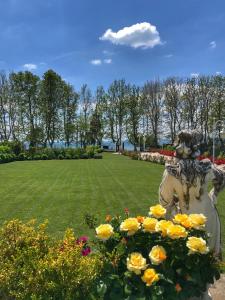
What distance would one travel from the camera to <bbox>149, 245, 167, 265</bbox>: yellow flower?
5.87ft


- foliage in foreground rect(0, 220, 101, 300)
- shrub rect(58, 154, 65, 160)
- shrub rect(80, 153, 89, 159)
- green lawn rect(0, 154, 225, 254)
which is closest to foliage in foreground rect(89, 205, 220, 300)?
foliage in foreground rect(0, 220, 101, 300)

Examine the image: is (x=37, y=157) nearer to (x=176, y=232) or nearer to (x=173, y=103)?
(x=173, y=103)

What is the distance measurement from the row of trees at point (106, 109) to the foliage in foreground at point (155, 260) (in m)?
36.2

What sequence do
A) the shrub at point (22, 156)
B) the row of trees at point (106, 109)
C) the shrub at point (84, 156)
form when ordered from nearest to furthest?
the shrub at point (22, 156) < the shrub at point (84, 156) < the row of trees at point (106, 109)

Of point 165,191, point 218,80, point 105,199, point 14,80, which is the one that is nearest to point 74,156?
point 14,80

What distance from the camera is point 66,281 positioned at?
81.5 inches

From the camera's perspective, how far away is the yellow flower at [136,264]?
5.85 feet

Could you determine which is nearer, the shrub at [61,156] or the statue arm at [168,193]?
the statue arm at [168,193]

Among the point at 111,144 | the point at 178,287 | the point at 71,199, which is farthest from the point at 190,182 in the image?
the point at 111,144

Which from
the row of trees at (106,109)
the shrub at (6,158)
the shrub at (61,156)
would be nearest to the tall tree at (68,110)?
the row of trees at (106,109)

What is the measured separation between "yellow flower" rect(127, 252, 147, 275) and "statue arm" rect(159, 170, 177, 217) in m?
0.97

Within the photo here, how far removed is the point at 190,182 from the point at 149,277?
109cm

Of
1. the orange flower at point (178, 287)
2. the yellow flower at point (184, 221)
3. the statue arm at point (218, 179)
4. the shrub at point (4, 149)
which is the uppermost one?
the statue arm at point (218, 179)

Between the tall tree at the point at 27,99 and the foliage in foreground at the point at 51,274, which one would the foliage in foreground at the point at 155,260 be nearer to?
the foliage in foreground at the point at 51,274
